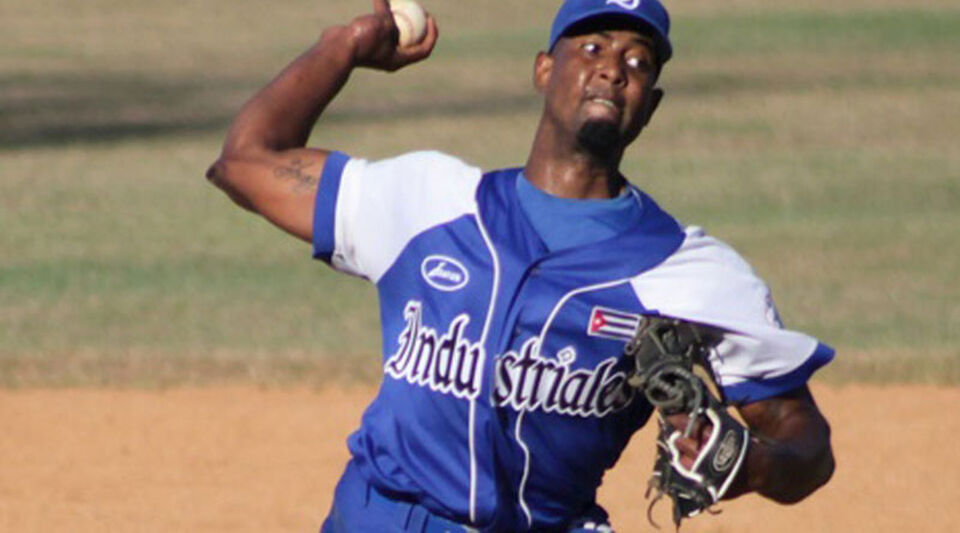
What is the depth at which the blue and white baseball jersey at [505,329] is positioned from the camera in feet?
13.5

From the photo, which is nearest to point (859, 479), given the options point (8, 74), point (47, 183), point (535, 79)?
point (535, 79)

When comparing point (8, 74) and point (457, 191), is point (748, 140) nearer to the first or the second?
point (8, 74)

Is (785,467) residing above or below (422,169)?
below

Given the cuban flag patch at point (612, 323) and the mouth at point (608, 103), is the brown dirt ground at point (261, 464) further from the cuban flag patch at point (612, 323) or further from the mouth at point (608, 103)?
the mouth at point (608, 103)

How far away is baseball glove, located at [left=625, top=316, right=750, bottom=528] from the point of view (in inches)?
154

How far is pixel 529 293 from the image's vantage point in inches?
162

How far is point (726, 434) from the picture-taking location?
395 cm

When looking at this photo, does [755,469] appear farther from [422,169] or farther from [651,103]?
[422,169]

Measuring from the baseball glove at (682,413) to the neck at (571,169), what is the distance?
34 centimetres

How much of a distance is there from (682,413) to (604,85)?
2.23 feet

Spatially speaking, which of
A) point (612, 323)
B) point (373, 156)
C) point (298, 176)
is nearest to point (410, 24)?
point (298, 176)

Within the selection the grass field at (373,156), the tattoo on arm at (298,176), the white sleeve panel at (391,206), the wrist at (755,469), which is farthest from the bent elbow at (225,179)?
the grass field at (373,156)

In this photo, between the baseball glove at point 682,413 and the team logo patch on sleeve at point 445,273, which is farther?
the team logo patch on sleeve at point 445,273

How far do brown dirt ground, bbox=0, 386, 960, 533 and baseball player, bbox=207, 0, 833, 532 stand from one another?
333cm
